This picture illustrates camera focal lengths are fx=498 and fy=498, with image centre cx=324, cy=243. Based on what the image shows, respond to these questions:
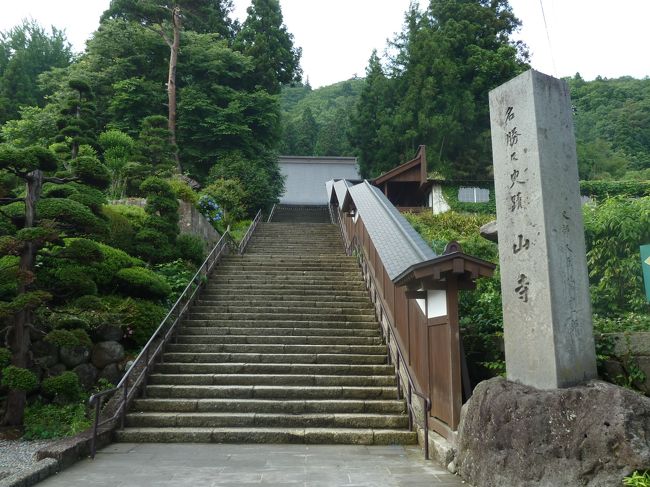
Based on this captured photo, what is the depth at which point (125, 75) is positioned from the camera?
78.5 feet

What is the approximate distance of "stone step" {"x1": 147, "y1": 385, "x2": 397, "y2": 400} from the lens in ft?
24.2

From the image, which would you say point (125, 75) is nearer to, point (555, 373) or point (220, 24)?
point (220, 24)

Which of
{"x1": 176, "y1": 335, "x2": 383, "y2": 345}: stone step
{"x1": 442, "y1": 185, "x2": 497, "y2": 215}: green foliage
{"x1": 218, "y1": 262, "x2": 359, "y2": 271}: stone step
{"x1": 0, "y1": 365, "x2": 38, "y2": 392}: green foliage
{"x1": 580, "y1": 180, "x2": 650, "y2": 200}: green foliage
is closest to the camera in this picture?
{"x1": 0, "y1": 365, "x2": 38, "y2": 392}: green foliage

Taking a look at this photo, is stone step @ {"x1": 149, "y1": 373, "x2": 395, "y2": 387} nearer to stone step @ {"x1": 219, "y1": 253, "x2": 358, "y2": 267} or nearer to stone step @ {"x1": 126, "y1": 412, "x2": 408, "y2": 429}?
stone step @ {"x1": 126, "y1": 412, "x2": 408, "y2": 429}

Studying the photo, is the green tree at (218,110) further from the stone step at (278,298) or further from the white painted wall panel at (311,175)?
the stone step at (278,298)

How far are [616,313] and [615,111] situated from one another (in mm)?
39908

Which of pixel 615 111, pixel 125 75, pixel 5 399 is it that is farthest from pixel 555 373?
pixel 615 111

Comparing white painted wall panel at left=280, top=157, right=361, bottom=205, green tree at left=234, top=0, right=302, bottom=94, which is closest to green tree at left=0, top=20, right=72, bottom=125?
green tree at left=234, top=0, right=302, bottom=94

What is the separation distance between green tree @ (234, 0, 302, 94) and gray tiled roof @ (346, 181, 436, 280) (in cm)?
1686

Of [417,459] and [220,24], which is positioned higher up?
[220,24]

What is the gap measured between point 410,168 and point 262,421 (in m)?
19.4

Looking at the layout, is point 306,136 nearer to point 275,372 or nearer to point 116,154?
point 116,154

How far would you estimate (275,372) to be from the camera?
8062 millimetres

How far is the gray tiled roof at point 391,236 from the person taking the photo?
22.5 ft
